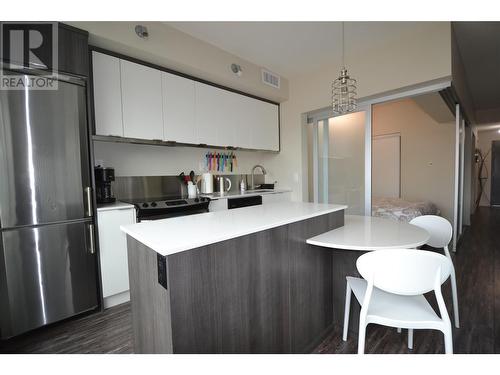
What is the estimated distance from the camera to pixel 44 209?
1.73 meters

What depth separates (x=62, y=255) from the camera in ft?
5.95

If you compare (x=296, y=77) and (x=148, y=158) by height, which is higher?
(x=296, y=77)

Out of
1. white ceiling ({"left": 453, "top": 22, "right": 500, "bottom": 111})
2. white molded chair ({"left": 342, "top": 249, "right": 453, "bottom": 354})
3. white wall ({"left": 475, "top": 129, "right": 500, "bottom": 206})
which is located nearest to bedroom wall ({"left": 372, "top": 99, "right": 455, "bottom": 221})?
white ceiling ({"left": 453, "top": 22, "right": 500, "bottom": 111})

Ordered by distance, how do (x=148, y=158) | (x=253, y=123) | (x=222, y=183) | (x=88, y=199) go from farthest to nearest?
(x=253, y=123) < (x=222, y=183) < (x=148, y=158) < (x=88, y=199)

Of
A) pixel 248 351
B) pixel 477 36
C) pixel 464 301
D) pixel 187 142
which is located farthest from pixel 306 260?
pixel 477 36

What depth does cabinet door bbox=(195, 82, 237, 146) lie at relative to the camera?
9.62 ft

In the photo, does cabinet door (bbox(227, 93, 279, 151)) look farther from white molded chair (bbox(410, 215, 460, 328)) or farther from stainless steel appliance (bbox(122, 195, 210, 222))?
white molded chair (bbox(410, 215, 460, 328))

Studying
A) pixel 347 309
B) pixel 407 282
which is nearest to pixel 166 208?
pixel 347 309

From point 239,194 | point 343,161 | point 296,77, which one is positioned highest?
point 296,77

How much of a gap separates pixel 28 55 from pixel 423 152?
634 cm

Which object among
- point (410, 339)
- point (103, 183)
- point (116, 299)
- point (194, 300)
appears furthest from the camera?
point (103, 183)

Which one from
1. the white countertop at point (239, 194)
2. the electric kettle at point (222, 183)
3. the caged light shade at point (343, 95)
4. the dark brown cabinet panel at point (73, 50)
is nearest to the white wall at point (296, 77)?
the dark brown cabinet panel at point (73, 50)

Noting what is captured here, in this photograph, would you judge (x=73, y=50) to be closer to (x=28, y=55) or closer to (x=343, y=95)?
(x=28, y=55)
